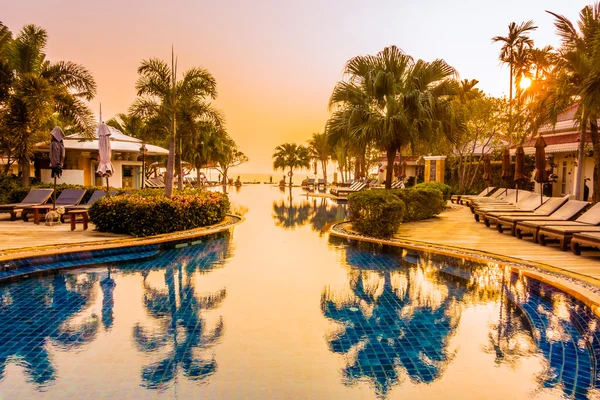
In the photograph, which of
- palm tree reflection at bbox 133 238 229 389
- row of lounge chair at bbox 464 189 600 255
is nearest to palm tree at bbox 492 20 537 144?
row of lounge chair at bbox 464 189 600 255

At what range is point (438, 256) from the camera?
865 centimetres

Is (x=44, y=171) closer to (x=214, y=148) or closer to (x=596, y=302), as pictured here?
(x=214, y=148)

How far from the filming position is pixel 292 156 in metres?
50.8

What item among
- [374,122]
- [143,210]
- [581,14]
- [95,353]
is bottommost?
[95,353]

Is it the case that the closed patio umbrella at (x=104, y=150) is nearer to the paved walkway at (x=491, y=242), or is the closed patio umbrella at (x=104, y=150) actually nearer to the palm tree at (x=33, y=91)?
the palm tree at (x=33, y=91)

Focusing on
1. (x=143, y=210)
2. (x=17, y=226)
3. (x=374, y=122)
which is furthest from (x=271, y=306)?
(x=17, y=226)

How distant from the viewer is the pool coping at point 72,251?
24.5 ft

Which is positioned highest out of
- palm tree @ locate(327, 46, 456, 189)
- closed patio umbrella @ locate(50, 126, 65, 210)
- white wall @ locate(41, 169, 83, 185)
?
palm tree @ locate(327, 46, 456, 189)

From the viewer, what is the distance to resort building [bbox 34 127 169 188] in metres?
18.1

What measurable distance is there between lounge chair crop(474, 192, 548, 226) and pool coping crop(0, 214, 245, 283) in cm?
854

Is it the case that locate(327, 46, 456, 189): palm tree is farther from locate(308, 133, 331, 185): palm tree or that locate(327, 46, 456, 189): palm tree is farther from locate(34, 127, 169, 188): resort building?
locate(308, 133, 331, 185): palm tree

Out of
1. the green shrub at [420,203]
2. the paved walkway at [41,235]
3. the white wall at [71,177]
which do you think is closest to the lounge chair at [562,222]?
the green shrub at [420,203]

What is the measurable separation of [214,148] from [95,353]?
95.7ft

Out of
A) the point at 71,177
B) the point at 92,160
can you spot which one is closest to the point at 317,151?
the point at 92,160
